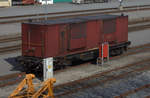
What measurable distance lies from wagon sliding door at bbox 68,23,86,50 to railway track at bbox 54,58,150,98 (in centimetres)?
239

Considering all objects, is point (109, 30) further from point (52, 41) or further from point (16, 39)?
point (16, 39)

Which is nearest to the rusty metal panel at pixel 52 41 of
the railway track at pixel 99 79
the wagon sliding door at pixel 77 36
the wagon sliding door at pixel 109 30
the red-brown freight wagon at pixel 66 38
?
the red-brown freight wagon at pixel 66 38

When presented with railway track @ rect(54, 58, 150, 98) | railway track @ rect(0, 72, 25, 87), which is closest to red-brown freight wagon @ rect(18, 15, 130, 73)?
railway track @ rect(0, 72, 25, 87)

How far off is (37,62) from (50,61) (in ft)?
3.04

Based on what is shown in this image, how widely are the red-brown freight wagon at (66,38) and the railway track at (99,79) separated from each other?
7.02 ft

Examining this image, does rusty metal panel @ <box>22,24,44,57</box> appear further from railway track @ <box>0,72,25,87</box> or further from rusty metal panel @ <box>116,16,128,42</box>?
rusty metal panel @ <box>116,16,128,42</box>

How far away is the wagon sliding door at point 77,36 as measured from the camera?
19.8 meters

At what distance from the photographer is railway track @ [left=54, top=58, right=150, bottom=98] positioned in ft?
53.2

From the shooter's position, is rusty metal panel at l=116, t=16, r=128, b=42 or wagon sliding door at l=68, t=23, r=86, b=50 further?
rusty metal panel at l=116, t=16, r=128, b=42

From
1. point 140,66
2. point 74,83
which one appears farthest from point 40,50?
point 140,66

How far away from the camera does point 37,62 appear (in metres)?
18.3

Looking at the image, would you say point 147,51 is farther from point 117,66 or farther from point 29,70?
point 29,70

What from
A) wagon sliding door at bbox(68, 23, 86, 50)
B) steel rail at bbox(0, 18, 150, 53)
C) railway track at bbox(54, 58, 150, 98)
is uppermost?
wagon sliding door at bbox(68, 23, 86, 50)

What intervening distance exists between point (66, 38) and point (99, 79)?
3.23 metres
